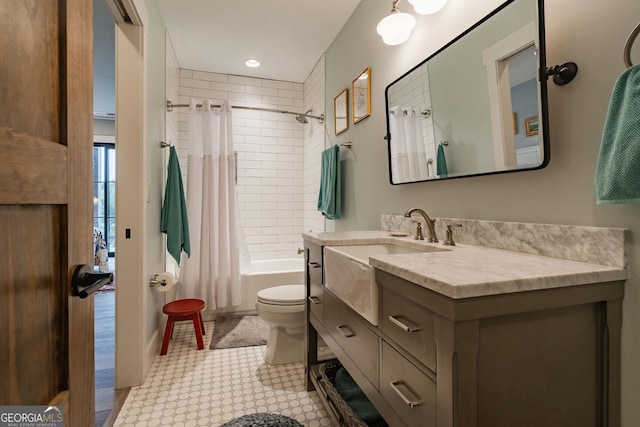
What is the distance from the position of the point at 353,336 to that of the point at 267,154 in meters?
2.87

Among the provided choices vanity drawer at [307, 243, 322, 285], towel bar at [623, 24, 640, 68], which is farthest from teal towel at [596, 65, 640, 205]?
vanity drawer at [307, 243, 322, 285]

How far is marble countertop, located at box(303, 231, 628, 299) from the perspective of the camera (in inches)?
26.4

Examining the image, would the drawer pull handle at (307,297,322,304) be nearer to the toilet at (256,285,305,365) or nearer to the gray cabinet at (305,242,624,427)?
the toilet at (256,285,305,365)

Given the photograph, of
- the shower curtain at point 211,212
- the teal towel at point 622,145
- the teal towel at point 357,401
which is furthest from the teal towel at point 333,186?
the teal towel at point 622,145

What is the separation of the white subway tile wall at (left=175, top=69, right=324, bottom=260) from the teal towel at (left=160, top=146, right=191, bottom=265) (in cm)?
95

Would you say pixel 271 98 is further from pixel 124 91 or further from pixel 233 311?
pixel 233 311

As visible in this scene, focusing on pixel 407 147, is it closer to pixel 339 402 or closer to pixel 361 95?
pixel 361 95

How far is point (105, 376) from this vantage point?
196 centimetres

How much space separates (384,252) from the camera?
1.57 m

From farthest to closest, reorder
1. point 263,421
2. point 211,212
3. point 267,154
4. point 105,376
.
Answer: point 267,154, point 211,212, point 105,376, point 263,421

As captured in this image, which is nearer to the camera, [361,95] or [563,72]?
[563,72]

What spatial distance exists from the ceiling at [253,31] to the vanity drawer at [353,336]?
2.14 metres

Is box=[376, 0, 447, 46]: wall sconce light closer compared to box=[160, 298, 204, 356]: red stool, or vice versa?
box=[376, 0, 447, 46]: wall sconce light

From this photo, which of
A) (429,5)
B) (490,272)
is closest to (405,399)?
(490,272)
